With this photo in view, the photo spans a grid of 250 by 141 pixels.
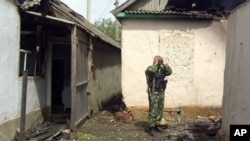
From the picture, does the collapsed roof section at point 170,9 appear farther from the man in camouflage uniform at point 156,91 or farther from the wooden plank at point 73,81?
the wooden plank at point 73,81

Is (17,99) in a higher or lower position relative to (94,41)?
lower

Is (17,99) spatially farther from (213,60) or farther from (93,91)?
(213,60)

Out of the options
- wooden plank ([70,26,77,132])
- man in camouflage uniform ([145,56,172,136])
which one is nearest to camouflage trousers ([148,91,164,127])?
man in camouflage uniform ([145,56,172,136])

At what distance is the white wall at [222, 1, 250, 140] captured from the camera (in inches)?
270

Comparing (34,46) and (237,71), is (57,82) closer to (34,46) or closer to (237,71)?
(34,46)

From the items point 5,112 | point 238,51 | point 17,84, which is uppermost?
point 238,51

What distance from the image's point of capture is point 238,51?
7.46 metres

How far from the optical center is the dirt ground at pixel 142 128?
9.55m

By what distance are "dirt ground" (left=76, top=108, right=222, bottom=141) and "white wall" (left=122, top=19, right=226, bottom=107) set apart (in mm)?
499

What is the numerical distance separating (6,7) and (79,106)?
11.9ft

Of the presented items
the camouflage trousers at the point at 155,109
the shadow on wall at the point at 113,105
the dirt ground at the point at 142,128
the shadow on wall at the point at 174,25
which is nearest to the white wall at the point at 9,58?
the dirt ground at the point at 142,128

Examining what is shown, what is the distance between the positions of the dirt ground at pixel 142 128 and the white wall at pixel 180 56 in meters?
0.50

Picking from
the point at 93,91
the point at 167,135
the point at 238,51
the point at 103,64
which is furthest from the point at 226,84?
the point at 103,64

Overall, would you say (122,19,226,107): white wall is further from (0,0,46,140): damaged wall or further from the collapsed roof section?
(0,0,46,140): damaged wall
